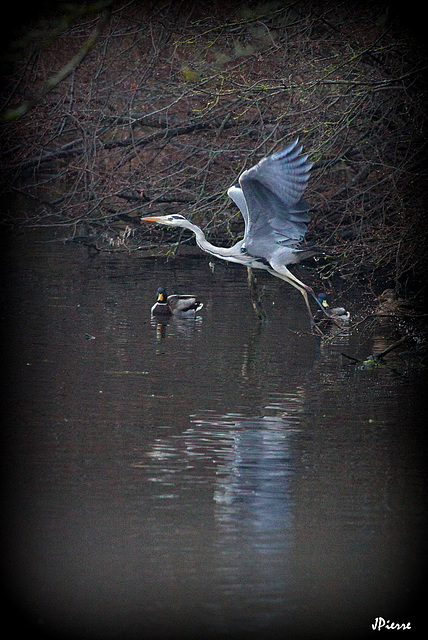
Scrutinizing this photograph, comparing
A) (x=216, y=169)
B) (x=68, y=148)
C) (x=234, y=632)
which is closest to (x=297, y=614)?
(x=234, y=632)

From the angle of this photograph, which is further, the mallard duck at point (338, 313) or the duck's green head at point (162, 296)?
the duck's green head at point (162, 296)

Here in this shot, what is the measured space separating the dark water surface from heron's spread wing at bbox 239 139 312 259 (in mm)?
1187

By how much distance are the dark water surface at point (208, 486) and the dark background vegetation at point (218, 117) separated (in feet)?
6.27

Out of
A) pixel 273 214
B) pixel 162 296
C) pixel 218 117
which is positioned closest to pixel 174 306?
pixel 162 296

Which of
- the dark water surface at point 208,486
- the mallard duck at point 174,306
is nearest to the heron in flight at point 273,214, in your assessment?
the mallard duck at point 174,306

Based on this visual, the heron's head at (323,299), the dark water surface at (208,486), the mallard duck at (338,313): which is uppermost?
the heron's head at (323,299)

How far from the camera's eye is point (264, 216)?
9.47 m

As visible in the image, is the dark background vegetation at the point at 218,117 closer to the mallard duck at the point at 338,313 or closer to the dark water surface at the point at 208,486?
the mallard duck at the point at 338,313

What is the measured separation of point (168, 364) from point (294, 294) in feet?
14.1

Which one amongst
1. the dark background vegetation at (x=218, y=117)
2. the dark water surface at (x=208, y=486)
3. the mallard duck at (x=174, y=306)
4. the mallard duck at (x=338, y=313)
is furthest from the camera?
the mallard duck at (x=174, y=306)

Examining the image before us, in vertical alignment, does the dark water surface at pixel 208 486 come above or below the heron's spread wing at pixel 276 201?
below

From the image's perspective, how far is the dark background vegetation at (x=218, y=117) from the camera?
30.6 feet

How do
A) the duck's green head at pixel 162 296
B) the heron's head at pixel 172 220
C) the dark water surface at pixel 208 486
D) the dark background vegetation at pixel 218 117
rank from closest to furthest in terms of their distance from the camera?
1. the dark water surface at pixel 208 486
2. the dark background vegetation at pixel 218 117
3. the duck's green head at pixel 162 296
4. the heron's head at pixel 172 220

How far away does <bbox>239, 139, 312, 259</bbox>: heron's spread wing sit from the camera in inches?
337
